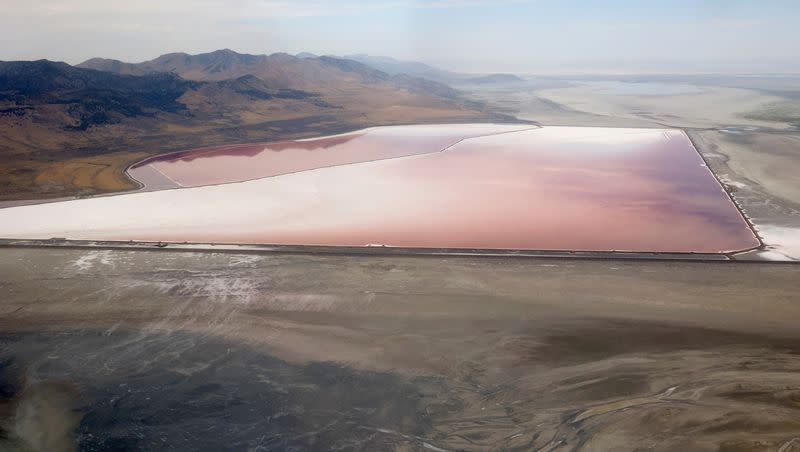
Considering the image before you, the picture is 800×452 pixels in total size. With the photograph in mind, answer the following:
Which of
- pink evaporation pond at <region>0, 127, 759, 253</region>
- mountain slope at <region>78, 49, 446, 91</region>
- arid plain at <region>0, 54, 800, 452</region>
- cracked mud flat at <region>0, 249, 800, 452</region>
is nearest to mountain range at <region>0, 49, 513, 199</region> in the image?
mountain slope at <region>78, 49, 446, 91</region>

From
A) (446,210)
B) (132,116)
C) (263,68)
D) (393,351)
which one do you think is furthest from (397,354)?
(263,68)

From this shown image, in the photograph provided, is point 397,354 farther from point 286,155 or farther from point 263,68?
point 263,68

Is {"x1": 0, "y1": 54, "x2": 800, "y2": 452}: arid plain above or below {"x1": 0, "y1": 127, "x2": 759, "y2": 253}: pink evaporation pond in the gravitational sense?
below

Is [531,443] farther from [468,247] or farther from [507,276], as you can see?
[468,247]

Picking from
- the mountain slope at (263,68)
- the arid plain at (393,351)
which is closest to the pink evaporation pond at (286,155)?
the arid plain at (393,351)

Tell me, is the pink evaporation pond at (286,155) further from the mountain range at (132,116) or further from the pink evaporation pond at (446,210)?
the pink evaporation pond at (446,210)

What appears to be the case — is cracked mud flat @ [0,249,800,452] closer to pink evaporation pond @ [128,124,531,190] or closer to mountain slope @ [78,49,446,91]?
pink evaporation pond @ [128,124,531,190]
